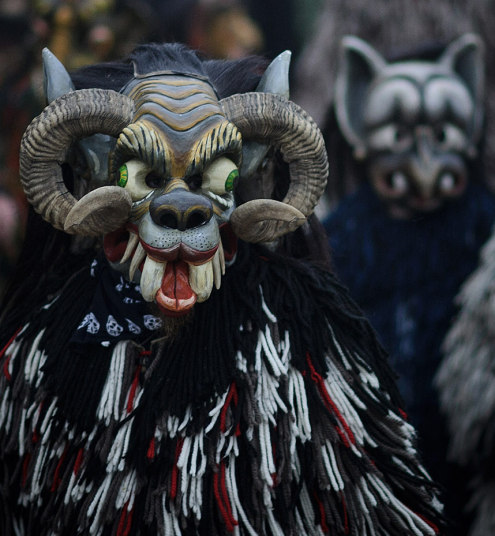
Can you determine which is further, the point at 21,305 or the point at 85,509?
the point at 21,305

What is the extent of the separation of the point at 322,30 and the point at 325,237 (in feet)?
4.91

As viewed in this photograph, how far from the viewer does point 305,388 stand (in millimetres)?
1501

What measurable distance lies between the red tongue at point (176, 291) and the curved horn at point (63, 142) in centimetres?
12

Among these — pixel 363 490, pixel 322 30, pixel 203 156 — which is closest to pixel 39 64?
pixel 322 30

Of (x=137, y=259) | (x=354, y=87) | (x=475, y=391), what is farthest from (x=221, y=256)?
(x=354, y=87)

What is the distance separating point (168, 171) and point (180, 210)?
0.09 meters

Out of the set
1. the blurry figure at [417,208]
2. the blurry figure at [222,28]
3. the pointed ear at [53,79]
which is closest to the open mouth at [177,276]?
the pointed ear at [53,79]

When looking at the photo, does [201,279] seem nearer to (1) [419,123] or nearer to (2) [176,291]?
(2) [176,291]

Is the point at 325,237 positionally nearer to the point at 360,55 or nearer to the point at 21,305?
the point at 21,305

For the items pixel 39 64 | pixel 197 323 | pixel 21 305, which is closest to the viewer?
pixel 197 323

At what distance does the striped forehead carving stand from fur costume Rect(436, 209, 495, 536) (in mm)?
1095

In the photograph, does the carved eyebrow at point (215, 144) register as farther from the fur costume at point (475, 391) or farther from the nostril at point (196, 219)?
the fur costume at point (475, 391)

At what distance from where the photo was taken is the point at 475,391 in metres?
2.28

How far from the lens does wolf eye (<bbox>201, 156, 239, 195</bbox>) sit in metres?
1.44
